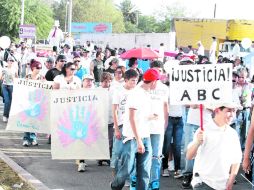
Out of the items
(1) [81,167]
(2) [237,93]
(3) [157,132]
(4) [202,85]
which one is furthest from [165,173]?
(4) [202,85]

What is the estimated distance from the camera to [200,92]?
219 inches

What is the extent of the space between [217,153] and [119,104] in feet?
11.4

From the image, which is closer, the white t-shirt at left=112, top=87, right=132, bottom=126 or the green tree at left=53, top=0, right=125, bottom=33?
the white t-shirt at left=112, top=87, right=132, bottom=126

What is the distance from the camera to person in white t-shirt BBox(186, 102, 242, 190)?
5.20 meters

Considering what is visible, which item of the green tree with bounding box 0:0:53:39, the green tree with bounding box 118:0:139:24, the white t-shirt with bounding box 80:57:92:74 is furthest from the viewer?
the green tree with bounding box 118:0:139:24

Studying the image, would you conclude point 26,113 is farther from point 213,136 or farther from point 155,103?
point 213,136

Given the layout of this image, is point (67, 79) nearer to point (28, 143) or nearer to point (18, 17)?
point (28, 143)

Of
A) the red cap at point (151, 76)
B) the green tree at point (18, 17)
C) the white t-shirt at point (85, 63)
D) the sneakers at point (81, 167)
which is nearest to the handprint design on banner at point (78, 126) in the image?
the sneakers at point (81, 167)

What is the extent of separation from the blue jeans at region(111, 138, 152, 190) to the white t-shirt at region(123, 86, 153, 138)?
4.4 inches

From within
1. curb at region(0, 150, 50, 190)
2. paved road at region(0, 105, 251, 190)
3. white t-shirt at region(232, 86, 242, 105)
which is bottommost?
paved road at region(0, 105, 251, 190)

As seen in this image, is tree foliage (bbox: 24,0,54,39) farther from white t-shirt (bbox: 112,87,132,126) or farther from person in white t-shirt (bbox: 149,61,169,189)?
person in white t-shirt (bbox: 149,61,169,189)

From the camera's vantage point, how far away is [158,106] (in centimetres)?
784

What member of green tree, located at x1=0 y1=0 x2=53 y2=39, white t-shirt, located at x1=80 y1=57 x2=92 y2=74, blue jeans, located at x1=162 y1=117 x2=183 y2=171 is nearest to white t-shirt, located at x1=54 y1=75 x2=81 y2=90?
blue jeans, located at x1=162 y1=117 x2=183 y2=171

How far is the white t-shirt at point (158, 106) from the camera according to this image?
303 inches
